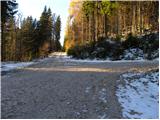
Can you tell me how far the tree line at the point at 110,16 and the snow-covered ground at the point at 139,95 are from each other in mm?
27181

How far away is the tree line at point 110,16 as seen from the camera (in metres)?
46.7

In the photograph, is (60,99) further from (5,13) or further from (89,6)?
(89,6)

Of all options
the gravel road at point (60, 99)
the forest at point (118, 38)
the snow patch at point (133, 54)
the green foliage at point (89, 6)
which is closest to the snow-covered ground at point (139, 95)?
the gravel road at point (60, 99)

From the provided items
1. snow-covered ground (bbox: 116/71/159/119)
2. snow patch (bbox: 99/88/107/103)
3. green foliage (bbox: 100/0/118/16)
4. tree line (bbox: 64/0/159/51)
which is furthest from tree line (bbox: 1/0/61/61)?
snow patch (bbox: 99/88/107/103)

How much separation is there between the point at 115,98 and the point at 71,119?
318cm

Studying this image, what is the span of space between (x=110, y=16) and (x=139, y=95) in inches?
1700

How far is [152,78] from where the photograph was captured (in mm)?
17562

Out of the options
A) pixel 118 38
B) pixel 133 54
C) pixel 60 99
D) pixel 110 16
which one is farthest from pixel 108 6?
pixel 60 99

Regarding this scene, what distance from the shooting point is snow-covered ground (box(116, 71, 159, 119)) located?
11.1 meters

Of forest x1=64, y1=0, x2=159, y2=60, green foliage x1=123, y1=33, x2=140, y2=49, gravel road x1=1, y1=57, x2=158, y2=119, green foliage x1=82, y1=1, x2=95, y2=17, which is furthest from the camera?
green foliage x1=82, y1=1, x2=95, y2=17

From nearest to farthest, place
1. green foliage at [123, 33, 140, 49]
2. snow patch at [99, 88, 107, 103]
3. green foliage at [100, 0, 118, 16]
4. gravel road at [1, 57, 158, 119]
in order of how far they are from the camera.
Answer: gravel road at [1, 57, 158, 119], snow patch at [99, 88, 107, 103], green foliage at [123, 33, 140, 49], green foliage at [100, 0, 118, 16]

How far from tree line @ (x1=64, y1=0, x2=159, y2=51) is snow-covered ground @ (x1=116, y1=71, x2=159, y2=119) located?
27181 mm

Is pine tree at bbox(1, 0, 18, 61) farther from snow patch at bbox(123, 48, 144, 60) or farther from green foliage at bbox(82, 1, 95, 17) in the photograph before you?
snow patch at bbox(123, 48, 144, 60)

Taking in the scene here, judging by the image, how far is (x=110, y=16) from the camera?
56.2 m
